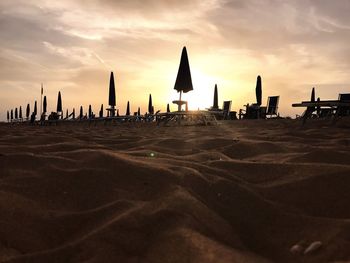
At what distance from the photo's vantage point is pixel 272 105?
17.8 metres

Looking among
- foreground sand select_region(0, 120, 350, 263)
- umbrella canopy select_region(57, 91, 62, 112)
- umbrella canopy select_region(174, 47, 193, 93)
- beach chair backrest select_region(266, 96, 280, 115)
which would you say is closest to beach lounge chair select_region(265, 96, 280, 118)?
beach chair backrest select_region(266, 96, 280, 115)

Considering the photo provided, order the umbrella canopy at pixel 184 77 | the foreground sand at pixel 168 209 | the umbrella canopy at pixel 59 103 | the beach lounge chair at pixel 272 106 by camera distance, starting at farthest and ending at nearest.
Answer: the umbrella canopy at pixel 59 103 → the beach lounge chair at pixel 272 106 → the umbrella canopy at pixel 184 77 → the foreground sand at pixel 168 209

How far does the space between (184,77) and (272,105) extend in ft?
15.7

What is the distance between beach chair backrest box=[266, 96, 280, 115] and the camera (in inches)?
688

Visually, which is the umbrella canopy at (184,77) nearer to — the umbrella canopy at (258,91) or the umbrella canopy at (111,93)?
the umbrella canopy at (111,93)

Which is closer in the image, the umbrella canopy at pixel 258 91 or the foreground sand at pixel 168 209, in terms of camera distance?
the foreground sand at pixel 168 209

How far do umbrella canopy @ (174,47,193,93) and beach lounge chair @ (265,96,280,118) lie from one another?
435 cm

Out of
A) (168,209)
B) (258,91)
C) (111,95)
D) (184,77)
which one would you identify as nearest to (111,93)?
(111,95)

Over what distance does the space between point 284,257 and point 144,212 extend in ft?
1.95

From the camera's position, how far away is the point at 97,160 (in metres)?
2.63

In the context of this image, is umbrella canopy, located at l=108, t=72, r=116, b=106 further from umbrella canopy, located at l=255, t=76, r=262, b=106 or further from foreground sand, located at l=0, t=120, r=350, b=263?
foreground sand, located at l=0, t=120, r=350, b=263

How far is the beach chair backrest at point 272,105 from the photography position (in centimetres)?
1748

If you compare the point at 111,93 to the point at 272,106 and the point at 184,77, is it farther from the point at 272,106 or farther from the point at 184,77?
the point at 272,106

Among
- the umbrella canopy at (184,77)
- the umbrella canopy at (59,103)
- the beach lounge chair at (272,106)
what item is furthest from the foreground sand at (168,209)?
the umbrella canopy at (59,103)
